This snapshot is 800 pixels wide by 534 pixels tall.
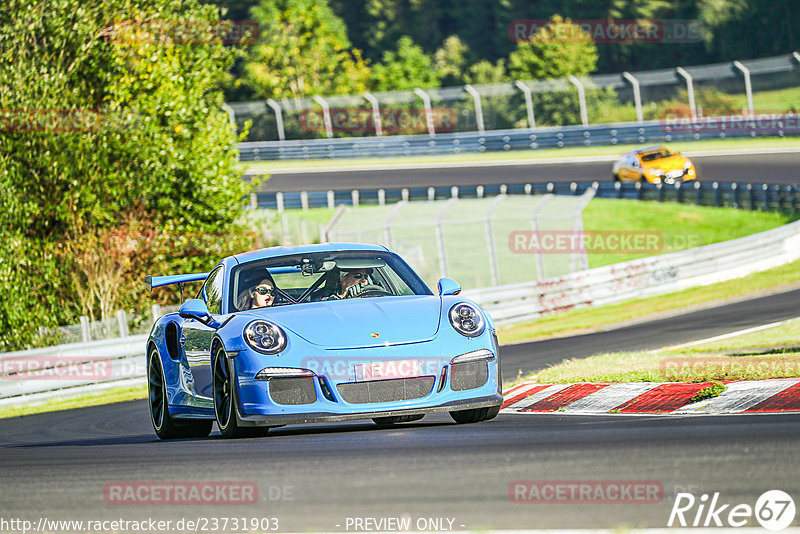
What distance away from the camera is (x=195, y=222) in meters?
26.6

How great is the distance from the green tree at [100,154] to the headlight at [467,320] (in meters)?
15.9

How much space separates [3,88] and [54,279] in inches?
150

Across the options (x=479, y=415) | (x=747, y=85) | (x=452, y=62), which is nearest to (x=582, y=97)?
(x=747, y=85)

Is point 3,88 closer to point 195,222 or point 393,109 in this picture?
point 195,222

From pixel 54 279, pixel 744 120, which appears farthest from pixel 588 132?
pixel 54 279

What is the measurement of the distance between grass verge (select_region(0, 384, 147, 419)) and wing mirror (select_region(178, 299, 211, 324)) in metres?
9.17

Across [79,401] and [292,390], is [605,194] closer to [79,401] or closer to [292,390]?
[79,401]

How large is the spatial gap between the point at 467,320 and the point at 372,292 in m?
1.01

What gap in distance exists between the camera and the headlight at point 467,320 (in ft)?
25.9

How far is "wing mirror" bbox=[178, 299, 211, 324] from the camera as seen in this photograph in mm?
8391

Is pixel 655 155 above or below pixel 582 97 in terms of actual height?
below

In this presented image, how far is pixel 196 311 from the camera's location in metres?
8.40

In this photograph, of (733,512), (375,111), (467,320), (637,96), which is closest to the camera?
(733,512)

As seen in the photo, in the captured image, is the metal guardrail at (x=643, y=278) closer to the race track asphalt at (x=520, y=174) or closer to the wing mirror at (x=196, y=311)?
the race track asphalt at (x=520, y=174)
